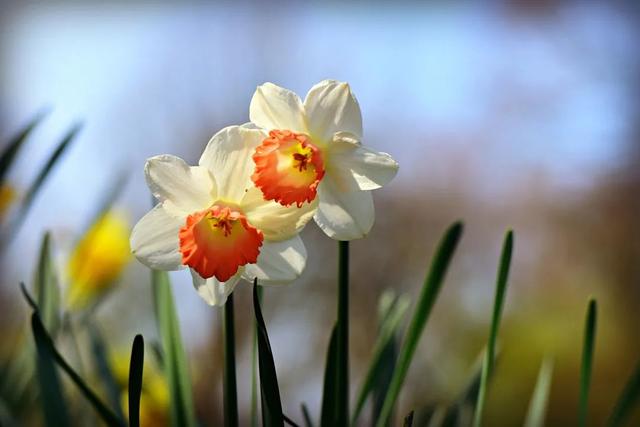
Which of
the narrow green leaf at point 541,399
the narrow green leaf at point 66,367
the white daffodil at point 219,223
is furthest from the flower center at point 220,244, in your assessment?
the narrow green leaf at point 541,399

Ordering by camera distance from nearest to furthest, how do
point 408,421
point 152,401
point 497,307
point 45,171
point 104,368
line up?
point 408,421 → point 497,307 → point 45,171 → point 104,368 → point 152,401

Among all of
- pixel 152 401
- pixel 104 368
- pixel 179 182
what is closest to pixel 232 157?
pixel 179 182

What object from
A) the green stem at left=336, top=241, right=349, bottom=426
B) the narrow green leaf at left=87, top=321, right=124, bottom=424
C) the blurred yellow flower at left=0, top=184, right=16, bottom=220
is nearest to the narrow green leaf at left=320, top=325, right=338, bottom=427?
the green stem at left=336, top=241, right=349, bottom=426

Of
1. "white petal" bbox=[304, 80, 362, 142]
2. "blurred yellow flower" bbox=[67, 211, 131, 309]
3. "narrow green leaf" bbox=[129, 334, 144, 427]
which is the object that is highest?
"white petal" bbox=[304, 80, 362, 142]

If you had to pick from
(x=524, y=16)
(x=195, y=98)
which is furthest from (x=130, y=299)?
(x=524, y=16)

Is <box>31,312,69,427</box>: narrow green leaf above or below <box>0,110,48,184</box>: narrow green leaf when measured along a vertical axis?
below

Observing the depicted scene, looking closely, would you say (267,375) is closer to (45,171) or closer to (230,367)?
(230,367)

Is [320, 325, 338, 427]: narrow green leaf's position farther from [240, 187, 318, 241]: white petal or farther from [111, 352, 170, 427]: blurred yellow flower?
[111, 352, 170, 427]: blurred yellow flower
